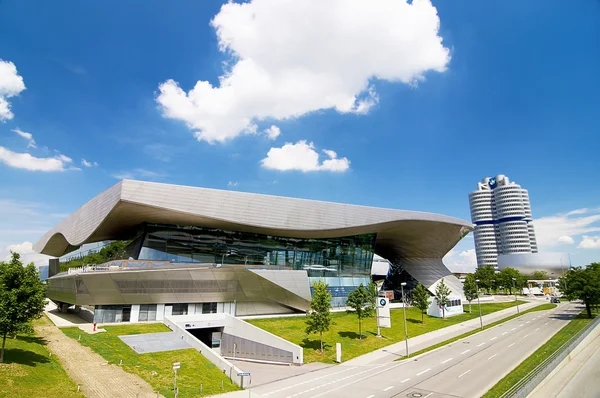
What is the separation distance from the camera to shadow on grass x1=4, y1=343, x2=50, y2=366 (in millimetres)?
18156

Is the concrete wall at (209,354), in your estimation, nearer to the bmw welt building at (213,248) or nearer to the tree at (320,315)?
the bmw welt building at (213,248)

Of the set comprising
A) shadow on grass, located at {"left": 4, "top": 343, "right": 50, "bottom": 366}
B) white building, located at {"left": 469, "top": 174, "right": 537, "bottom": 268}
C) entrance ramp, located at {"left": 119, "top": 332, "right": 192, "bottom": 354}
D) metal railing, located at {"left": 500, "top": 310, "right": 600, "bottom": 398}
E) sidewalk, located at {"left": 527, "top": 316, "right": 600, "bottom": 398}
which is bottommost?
sidewalk, located at {"left": 527, "top": 316, "right": 600, "bottom": 398}

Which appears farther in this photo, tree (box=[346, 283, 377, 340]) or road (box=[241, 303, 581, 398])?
tree (box=[346, 283, 377, 340])

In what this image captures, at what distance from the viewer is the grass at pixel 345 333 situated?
96.1 feet

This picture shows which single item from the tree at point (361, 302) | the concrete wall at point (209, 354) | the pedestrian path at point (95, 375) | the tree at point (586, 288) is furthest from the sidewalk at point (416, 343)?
the pedestrian path at point (95, 375)

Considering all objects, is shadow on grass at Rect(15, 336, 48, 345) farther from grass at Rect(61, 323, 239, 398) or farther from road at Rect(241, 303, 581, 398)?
road at Rect(241, 303, 581, 398)

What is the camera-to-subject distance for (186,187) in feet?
120

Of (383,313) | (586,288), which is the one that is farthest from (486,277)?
(383,313)

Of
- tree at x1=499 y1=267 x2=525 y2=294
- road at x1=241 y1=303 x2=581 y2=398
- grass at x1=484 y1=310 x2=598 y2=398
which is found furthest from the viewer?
tree at x1=499 y1=267 x2=525 y2=294

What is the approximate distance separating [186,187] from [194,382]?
70.2ft

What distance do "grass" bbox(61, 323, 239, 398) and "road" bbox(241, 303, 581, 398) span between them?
9.11 feet

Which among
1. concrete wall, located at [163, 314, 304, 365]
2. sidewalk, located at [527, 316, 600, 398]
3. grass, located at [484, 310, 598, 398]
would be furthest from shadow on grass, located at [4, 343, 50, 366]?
sidewalk, located at [527, 316, 600, 398]

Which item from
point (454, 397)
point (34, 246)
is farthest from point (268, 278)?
point (34, 246)

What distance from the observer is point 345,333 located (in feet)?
115
